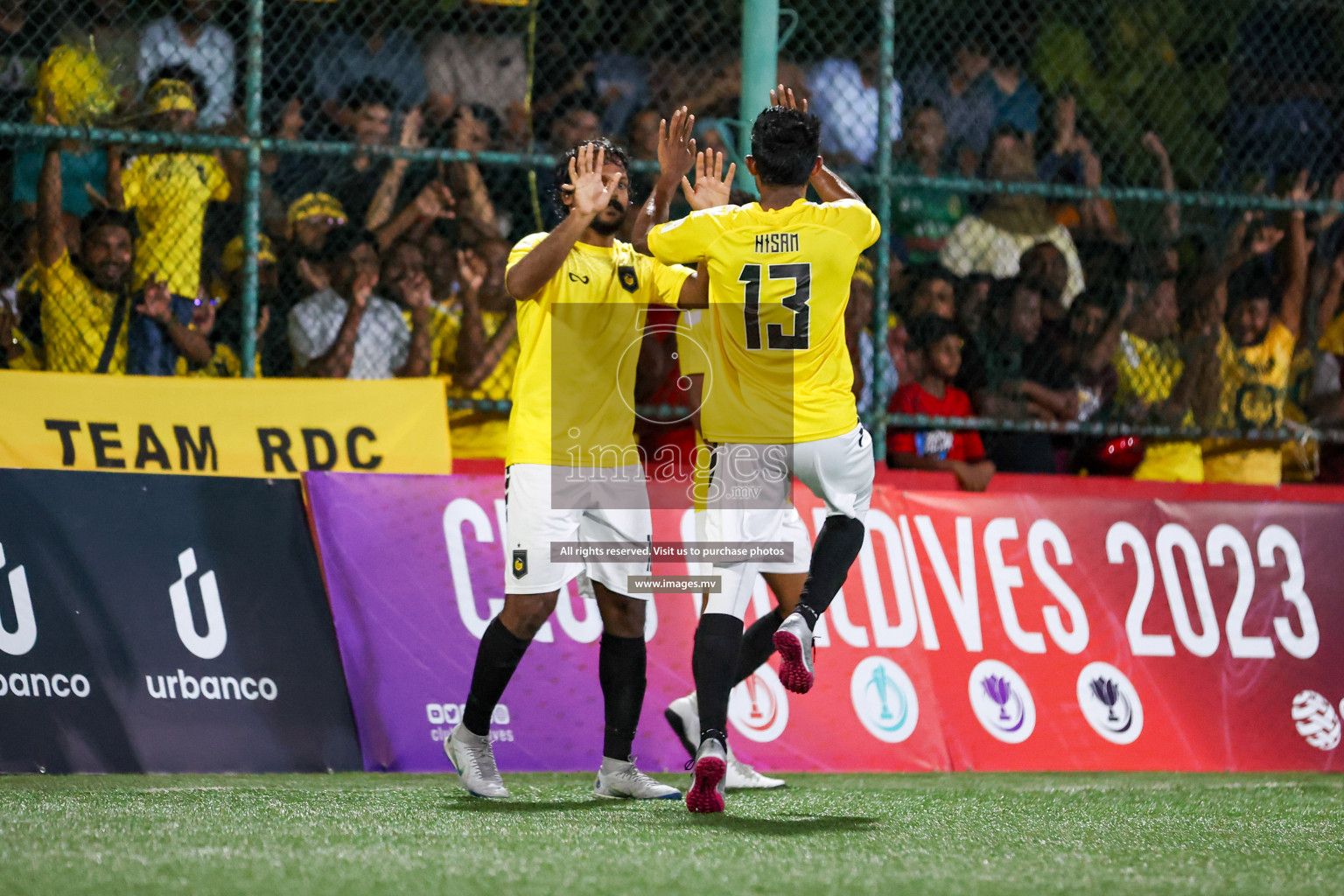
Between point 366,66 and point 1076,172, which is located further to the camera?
point 1076,172

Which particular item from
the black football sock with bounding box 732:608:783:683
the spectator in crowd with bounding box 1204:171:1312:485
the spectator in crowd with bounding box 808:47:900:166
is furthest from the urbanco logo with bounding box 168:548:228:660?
the spectator in crowd with bounding box 1204:171:1312:485

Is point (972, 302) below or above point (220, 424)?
above

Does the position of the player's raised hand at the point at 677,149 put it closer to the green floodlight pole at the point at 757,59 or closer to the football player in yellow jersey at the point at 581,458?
the football player in yellow jersey at the point at 581,458

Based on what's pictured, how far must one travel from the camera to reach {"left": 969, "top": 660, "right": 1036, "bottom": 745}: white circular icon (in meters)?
6.73

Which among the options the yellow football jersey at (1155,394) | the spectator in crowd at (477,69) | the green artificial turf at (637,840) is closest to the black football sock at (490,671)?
the green artificial turf at (637,840)

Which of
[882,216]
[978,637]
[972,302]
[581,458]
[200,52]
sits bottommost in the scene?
[978,637]

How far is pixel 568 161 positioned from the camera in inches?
203

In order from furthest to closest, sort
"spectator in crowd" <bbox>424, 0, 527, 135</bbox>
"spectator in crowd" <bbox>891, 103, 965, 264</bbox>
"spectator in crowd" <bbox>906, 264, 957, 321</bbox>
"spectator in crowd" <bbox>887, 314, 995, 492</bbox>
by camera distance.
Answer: "spectator in crowd" <bbox>891, 103, 965, 264</bbox> → "spectator in crowd" <bbox>906, 264, 957, 321</bbox> → "spectator in crowd" <bbox>424, 0, 527, 135</bbox> → "spectator in crowd" <bbox>887, 314, 995, 492</bbox>

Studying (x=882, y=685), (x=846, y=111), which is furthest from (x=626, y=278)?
(x=846, y=111)

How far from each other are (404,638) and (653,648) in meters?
1.03

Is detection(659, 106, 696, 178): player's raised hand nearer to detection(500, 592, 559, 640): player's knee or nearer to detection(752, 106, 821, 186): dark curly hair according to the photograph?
detection(752, 106, 821, 186): dark curly hair

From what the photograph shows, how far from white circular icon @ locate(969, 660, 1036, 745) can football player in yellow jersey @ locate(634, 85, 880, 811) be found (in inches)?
77.9

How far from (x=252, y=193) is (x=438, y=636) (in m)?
2.21

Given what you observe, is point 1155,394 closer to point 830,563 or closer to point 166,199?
point 830,563
